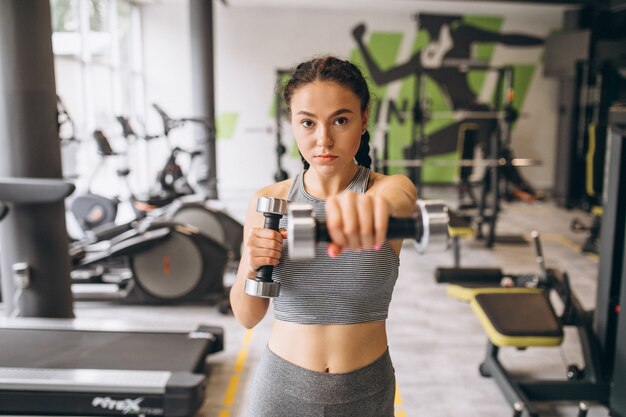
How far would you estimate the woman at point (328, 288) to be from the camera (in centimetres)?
100

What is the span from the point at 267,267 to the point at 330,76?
0.39m

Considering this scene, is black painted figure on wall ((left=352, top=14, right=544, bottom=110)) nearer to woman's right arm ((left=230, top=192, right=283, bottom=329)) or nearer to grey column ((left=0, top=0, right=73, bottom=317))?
grey column ((left=0, top=0, right=73, bottom=317))

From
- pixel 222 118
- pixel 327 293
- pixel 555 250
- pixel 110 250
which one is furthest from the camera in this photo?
pixel 222 118

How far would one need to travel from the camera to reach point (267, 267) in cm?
95

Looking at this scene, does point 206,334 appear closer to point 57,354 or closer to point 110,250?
point 57,354

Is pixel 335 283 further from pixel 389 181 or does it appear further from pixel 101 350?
pixel 101 350

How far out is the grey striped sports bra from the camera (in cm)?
104

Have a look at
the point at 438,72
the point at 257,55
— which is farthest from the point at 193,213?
the point at 438,72

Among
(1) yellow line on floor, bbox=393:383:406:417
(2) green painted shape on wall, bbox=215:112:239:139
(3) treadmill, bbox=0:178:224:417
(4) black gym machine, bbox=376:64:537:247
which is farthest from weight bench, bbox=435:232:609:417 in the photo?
(2) green painted shape on wall, bbox=215:112:239:139

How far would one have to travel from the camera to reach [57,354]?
8.42 ft

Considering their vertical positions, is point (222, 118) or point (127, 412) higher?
point (222, 118)

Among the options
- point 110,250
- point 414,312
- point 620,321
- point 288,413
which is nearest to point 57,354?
point 110,250

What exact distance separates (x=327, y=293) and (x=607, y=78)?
269 inches

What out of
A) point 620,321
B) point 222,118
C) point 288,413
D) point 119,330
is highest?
point 222,118
